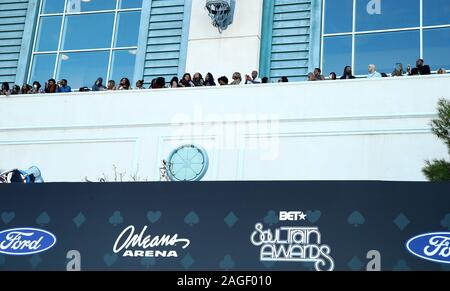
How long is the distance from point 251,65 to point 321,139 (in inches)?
153

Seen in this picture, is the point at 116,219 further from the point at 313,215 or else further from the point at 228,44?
the point at 228,44

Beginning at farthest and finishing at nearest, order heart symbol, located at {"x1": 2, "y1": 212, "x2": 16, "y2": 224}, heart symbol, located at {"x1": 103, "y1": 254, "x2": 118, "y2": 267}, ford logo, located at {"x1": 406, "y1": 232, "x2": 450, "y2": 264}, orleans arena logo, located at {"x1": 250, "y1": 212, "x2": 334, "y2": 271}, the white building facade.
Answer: the white building facade < heart symbol, located at {"x1": 2, "y1": 212, "x2": 16, "y2": 224} < heart symbol, located at {"x1": 103, "y1": 254, "x2": 118, "y2": 267} < orleans arena logo, located at {"x1": 250, "y1": 212, "x2": 334, "y2": 271} < ford logo, located at {"x1": 406, "y1": 232, "x2": 450, "y2": 264}

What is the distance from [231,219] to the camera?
7496mm

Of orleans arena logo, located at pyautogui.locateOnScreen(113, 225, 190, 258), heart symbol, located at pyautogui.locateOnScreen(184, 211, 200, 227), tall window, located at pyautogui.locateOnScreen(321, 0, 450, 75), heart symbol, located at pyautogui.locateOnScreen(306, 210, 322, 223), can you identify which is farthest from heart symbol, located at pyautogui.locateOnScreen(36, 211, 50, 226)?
tall window, located at pyautogui.locateOnScreen(321, 0, 450, 75)

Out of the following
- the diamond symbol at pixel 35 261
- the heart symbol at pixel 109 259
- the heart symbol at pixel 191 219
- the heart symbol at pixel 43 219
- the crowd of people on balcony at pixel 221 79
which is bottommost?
the diamond symbol at pixel 35 261

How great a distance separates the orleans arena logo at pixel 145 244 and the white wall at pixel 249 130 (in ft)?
21.2

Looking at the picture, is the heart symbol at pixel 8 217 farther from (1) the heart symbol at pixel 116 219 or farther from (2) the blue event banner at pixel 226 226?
(1) the heart symbol at pixel 116 219

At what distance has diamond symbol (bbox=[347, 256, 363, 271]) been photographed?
23.1 feet

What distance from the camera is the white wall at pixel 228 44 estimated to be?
57.2 feet

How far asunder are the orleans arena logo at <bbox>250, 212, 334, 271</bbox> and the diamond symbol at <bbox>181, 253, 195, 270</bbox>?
1.97 feet

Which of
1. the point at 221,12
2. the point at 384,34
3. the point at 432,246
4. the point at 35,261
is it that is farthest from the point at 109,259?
the point at 384,34

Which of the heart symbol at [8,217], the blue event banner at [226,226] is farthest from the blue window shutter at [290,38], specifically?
the heart symbol at [8,217]

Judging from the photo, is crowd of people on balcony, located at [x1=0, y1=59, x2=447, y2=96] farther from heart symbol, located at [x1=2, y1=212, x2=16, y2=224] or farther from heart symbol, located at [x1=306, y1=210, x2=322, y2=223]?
heart symbol, located at [x1=2, y1=212, x2=16, y2=224]

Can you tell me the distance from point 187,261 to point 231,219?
562 mm
